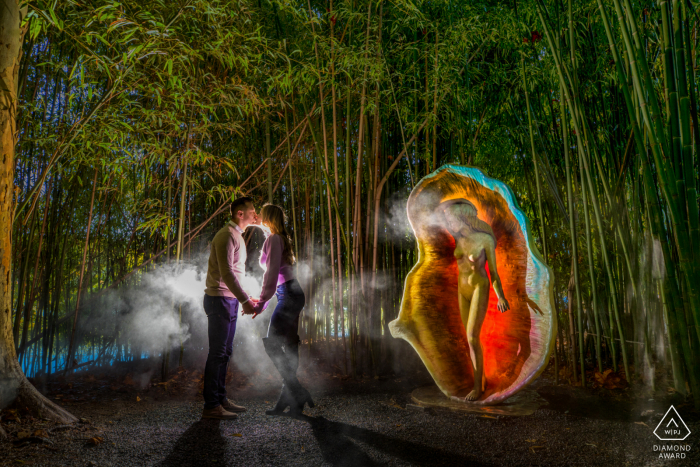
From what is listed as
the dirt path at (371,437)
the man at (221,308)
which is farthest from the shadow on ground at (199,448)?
the man at (221,308)

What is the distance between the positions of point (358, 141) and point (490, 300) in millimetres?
1668

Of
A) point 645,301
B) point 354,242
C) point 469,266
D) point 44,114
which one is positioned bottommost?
point 645,301

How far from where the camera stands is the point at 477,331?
2.32 meters

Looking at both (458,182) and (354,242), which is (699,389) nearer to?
(458,182)

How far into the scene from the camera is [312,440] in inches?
82.0

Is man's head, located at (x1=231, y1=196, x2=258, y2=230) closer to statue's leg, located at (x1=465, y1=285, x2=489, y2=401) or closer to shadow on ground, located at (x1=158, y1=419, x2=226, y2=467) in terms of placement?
shadow on ground, located at (x1=158, y1=419, x2=226, y2=467)

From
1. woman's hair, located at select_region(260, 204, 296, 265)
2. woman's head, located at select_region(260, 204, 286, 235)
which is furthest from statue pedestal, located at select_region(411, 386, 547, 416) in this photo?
woman's head, located at select_region(260, 204, 286, 235)

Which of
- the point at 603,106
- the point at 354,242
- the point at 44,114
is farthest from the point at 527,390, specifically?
the point at 44,114

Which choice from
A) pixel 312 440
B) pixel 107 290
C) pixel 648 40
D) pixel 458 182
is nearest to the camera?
pixel 312 440

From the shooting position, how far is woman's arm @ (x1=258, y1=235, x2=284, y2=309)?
2434 mm

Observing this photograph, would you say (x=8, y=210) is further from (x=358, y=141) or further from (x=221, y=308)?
(x=358, y=141)

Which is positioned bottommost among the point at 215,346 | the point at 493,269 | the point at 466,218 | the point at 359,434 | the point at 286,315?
the point at 359,434

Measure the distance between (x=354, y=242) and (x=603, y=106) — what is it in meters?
2.08

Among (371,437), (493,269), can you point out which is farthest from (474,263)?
(371,437)
